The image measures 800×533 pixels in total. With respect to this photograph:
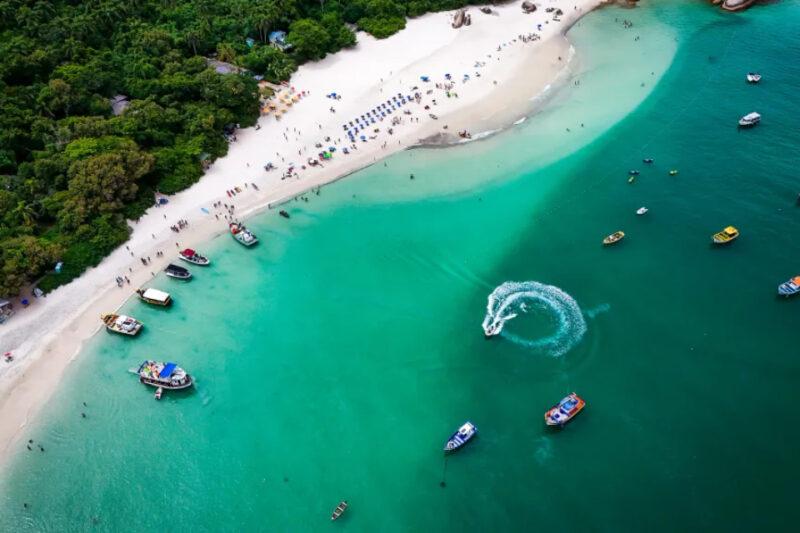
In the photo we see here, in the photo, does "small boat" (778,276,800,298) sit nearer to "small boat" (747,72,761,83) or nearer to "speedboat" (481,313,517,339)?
"speedboat" (481,313,517,339)

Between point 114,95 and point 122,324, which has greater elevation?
point 114,95

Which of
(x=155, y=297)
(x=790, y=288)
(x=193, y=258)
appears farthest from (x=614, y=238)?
(x=155, y=297)

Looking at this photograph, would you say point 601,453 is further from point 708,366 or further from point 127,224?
point 127,224

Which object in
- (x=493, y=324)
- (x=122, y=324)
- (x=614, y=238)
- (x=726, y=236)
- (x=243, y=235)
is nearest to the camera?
(x=493, y=324)

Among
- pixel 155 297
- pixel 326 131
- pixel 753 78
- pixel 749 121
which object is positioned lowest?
pixel 749 121

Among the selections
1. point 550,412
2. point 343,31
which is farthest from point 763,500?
point 343,31

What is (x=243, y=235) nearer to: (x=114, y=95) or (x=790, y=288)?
(x=114, y=95)

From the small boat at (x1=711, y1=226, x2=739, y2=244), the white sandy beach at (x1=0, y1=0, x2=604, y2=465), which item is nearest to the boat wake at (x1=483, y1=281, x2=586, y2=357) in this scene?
the small boat at (x1=711, y1=226, x2=739, y2=244)
